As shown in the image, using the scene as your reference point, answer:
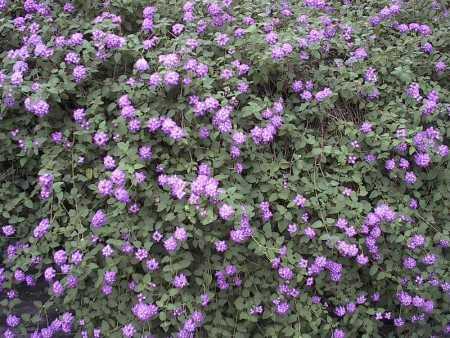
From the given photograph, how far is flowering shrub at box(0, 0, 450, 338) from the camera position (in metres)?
2.30

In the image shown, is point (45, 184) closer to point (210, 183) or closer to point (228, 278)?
point (210, 183)

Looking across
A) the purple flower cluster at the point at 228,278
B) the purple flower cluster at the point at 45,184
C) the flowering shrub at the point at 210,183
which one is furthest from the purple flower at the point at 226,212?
the purple flower cluster at the point at 45,184

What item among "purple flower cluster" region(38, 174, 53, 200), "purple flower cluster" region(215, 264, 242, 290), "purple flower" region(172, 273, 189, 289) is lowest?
"purple flower cluster" region(215, 264, 242, 290)

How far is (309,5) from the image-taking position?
3.12 meters

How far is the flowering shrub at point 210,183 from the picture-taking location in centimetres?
230

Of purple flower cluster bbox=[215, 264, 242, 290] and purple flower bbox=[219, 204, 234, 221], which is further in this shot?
purple flower cluster bbox=[215, 264, 242, 290]

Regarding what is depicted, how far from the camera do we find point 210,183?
7.27ft

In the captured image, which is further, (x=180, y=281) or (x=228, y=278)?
(x=228, y=278)

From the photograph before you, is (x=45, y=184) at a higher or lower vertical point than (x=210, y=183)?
lower

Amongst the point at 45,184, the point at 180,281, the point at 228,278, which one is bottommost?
the point at 228,278

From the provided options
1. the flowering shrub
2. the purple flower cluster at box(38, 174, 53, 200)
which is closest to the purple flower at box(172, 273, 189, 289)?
the flowering shrub

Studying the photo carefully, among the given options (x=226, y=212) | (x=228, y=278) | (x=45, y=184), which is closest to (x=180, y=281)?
(x=228, y=278)

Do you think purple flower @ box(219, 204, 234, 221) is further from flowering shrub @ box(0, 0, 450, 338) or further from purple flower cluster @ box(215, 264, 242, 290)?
purple flower cluster @ box(215, 264, 242, 290)

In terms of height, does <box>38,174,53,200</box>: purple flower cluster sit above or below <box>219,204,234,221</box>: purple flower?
below
